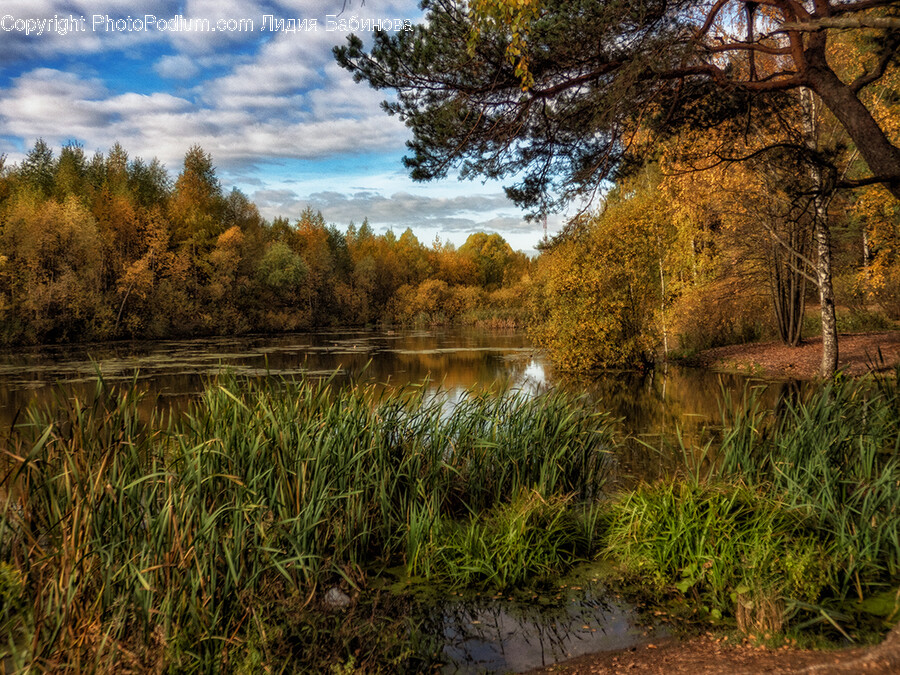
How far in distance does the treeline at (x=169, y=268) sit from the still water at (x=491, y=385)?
3.34 metres

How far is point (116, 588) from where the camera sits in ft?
10.4

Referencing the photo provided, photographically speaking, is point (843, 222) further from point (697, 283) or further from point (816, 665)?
point (816, 665)

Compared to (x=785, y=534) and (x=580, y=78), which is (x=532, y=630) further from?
(x=580, y=78)

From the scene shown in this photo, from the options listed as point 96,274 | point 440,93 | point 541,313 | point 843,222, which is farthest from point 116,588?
point 96,274

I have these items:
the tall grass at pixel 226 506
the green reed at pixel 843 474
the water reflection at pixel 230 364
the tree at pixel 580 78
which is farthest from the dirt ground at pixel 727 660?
the water reflection at pixel 230 364

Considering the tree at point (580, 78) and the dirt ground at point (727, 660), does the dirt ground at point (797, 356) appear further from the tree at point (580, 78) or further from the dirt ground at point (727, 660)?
the dirt ground at point (727, 660)

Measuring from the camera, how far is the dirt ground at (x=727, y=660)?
2.64 meters

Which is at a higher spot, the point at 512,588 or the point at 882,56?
the point at 882,56

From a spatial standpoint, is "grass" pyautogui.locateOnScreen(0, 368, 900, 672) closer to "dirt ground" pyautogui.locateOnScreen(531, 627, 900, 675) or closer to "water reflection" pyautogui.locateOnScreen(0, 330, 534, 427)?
"dirt ground" pyautogui.locateOnScreen(531, 627, 900, 675)

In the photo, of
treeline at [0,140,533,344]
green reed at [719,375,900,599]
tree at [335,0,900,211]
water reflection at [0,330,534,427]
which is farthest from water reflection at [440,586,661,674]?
treeline at [0,140,533,344]

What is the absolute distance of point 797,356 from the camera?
53.3ft

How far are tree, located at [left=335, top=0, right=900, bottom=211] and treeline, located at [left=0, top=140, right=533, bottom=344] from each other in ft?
59.6

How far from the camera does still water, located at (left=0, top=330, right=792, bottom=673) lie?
3.68m

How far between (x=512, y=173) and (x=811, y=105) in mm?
9642
